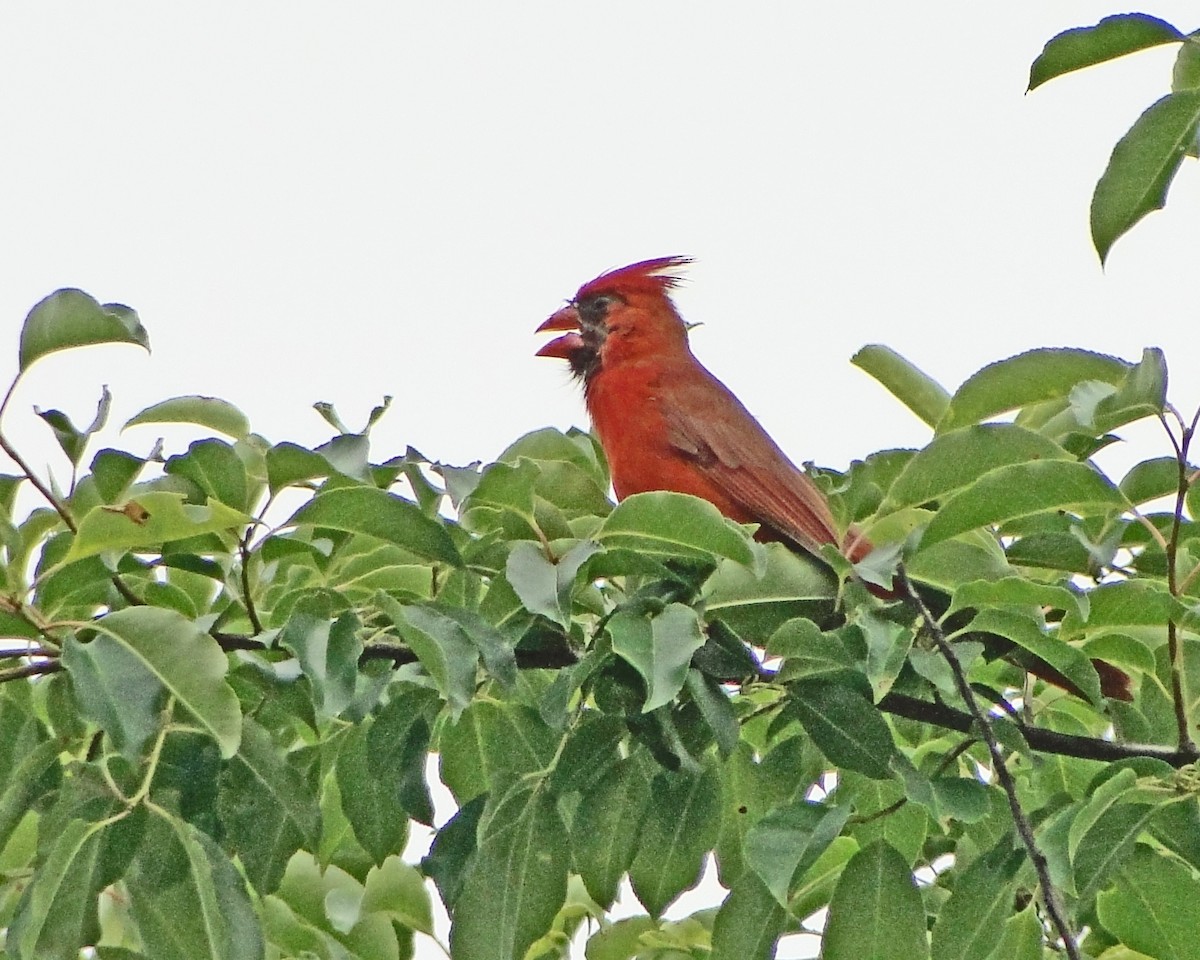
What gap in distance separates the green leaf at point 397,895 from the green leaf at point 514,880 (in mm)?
357

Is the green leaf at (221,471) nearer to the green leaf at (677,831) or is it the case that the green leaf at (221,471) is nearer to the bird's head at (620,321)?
the green leaf at (677,831)

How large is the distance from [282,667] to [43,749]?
1.29 ft

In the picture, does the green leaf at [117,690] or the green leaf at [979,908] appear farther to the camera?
the green leaf at [979,908]

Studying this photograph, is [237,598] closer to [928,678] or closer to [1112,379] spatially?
[928,678]

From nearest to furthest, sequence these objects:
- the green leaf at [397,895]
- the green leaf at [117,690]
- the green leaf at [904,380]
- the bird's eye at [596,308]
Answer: the green leaf at [117,690] < the green leaf at [397,895] < the green leaf at [904,380] < the bird's eye at [596,308]

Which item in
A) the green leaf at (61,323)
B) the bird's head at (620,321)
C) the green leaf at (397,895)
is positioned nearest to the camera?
the green leaf at (61,323)

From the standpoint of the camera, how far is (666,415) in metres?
3.77

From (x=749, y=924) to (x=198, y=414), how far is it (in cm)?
93

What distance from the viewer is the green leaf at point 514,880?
1.91 meters

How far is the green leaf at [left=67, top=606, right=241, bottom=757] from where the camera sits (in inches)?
63.8

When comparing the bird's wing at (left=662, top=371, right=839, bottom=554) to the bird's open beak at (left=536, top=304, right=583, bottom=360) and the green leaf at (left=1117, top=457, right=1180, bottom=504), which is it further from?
the green leaf at (left=1117, top=457, right=1180, bottom=504)

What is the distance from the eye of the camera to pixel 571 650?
6.32 ft

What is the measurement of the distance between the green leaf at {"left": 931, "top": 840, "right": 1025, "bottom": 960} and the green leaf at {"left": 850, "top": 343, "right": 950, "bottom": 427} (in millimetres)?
784

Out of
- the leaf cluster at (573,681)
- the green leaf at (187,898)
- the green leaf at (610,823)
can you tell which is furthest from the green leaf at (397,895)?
the green leaf at (187,898)
